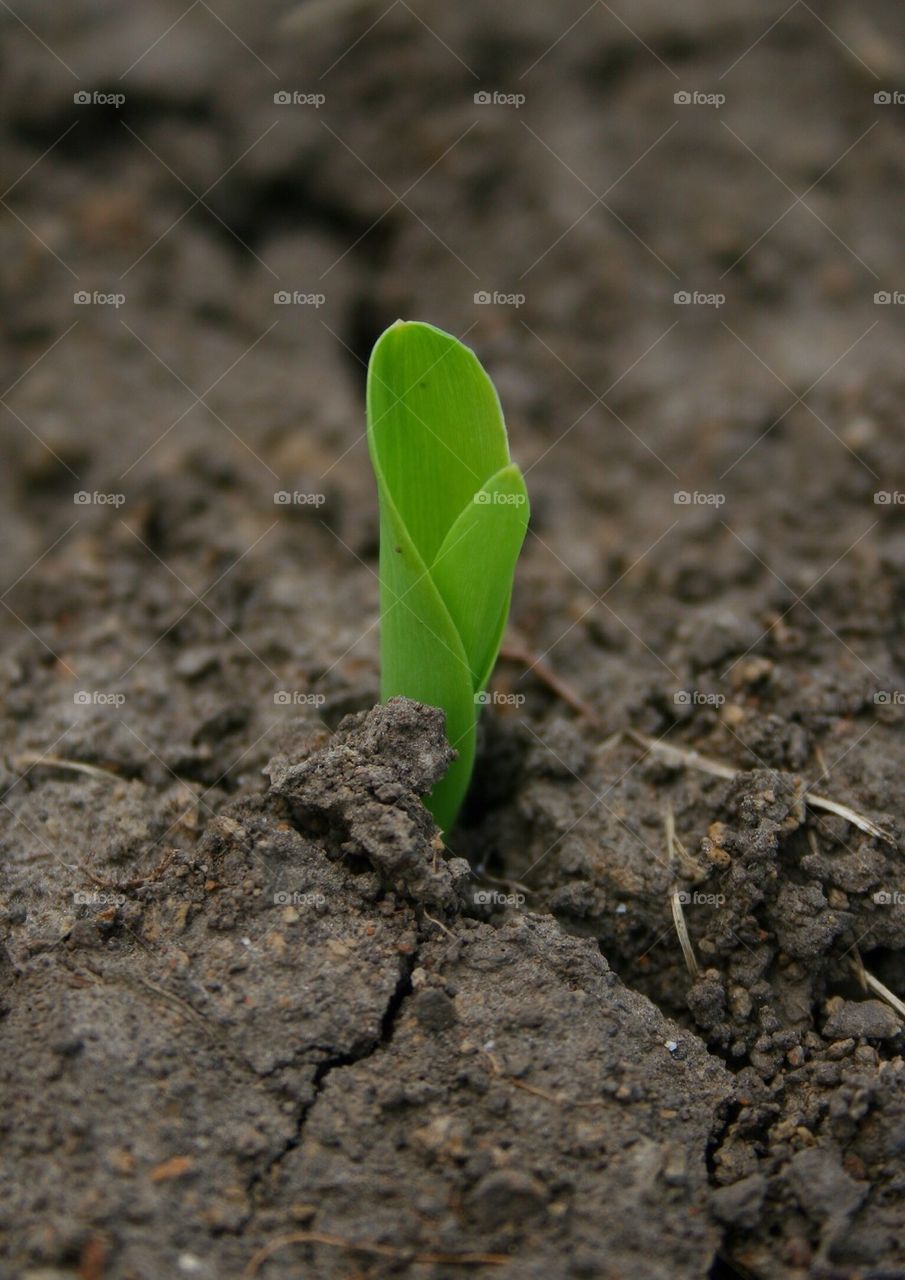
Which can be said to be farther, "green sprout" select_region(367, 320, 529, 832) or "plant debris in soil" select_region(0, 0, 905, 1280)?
"green sprout" select_region(367, 320, 529, 832)

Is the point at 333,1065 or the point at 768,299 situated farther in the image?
the point at 768,299

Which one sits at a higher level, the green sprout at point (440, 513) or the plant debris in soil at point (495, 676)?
the green sprout at point (440, 513)

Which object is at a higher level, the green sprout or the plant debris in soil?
the green sprout

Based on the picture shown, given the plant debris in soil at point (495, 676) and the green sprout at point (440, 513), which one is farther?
the green sprout at point (440, 513)

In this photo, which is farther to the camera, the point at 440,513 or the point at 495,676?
the point at 495,676

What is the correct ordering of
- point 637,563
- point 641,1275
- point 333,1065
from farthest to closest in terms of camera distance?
1. point 637,563
2. point 333,1065
3. point 641,1275

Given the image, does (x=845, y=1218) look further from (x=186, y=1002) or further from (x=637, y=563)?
(x=637, y=563)

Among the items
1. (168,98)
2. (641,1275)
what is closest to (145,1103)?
(641,1275)

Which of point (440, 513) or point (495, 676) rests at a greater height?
point (440, 513)
